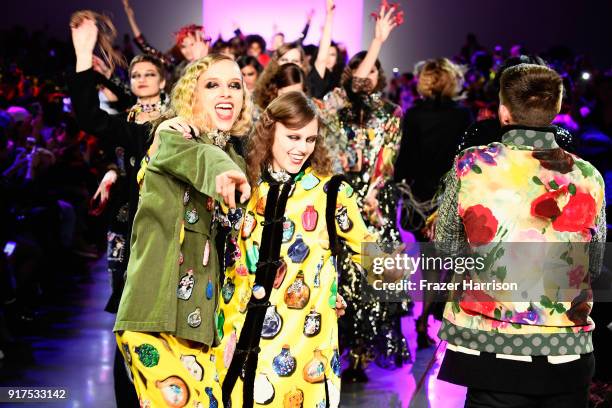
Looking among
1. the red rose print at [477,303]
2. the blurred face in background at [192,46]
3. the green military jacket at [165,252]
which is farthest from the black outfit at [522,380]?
the blurred face in background at [192,46]

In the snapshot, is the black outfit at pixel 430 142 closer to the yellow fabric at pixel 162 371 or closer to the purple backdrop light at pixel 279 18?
the yellow fabric at pixel 162 371

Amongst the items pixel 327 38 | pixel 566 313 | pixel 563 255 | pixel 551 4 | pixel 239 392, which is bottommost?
pixel 239 392

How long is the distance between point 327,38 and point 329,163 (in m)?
2.22

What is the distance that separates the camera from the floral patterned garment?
9.41 feet

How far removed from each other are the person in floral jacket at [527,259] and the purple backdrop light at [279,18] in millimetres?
10534

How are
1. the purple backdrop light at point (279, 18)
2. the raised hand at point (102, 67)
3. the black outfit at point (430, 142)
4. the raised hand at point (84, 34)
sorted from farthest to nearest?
the purple backdrop light at point (279, 18) < the black outfit at point (430, 142) < the raised hand at point (102, 67) < the raised hand at point (84, 34)

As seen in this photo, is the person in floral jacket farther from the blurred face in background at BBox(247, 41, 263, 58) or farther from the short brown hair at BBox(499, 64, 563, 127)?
the blurred face in background at BBox(247, 41, 263, 58)

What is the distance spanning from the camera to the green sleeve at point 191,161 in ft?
8.61

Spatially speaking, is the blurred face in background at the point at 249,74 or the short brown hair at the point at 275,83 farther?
the blurred face in background at the point at 249,74

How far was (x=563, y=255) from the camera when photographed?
2893 mm

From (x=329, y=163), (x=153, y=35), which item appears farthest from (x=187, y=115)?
(x=153, y=35)

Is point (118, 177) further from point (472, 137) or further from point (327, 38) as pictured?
point (472, 137)

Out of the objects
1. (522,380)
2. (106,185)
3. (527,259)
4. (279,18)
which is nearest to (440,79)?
(106,185)

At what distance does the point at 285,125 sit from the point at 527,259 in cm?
110
